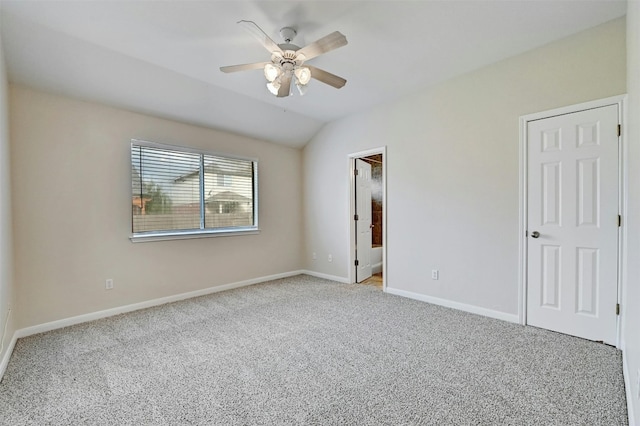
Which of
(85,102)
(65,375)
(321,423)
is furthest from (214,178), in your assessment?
(321,423)

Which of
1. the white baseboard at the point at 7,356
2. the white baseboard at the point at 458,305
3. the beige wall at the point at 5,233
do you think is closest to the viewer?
the white baseboard at the point at 7,356

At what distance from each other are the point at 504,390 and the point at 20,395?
10.4 feet

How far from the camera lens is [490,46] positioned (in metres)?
2.83

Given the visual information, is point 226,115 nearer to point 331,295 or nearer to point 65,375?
point 331,295

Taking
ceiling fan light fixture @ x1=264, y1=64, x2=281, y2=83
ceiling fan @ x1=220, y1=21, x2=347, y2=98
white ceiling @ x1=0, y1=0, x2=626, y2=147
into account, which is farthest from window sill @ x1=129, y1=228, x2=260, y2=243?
ceiling fan light fixture @ x1=264, y1=64, x2=281, y2=83

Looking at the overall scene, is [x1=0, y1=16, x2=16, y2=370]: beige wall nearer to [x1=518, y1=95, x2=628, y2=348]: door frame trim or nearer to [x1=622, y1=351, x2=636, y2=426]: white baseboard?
[x1=622, y1=351, x2=636, y2=426]: white baseboard

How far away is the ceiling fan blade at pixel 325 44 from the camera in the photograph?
82.8 inches

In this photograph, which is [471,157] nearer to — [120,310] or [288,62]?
[288,62]

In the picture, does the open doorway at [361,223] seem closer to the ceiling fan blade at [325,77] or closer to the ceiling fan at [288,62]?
the ceiling fan blade at [325,77]

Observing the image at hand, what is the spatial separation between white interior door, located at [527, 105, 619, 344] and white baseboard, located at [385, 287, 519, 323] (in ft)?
0.66

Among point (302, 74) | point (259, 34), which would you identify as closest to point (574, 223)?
point (302, 74)

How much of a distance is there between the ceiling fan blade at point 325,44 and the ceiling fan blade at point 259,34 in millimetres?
197

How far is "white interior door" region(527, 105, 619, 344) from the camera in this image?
2.56 metres

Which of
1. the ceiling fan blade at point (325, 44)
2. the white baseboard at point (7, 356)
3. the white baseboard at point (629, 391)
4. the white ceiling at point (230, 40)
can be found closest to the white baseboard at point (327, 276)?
the white ceiling at point (230, 40)
